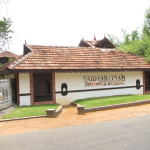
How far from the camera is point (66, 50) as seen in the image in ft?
57.6

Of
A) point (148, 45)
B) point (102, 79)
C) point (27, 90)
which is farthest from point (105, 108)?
point (148, 45)

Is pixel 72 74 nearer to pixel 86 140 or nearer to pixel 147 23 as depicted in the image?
pixel 86 140

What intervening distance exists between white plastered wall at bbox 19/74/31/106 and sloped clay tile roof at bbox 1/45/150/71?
0.91 meters

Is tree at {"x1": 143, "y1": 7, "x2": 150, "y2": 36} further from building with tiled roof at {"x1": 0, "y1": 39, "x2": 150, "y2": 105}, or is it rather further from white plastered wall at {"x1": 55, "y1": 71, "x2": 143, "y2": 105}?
white plastered wall at {"x1": 55, "y1": 71, "x2": 143, "y2": 105}

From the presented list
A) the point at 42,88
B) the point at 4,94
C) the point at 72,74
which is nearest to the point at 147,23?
the point at 72,74

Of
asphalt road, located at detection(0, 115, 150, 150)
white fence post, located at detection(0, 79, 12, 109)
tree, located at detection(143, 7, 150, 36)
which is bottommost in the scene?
asphalt road, located at detection(0, 115, 150, 150)

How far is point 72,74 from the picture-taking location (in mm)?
15367

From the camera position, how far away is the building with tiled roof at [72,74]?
13.8 meters

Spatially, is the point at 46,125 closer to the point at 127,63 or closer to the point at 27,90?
the point at 27,90

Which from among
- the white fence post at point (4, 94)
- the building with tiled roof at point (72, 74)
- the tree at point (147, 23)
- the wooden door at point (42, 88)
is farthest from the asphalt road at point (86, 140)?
the tree at point (147, 23)

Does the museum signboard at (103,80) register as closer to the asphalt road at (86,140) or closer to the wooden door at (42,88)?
the wooden door at (42,88)

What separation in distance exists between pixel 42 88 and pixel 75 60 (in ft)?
11.6

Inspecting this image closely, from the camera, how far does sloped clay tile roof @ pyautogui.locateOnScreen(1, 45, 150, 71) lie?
14.0 meters

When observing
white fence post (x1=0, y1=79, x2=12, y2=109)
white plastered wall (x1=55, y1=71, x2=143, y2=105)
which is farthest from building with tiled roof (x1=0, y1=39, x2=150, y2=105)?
white fence post (x1=0, y1=79, x2=12, y2=109)
